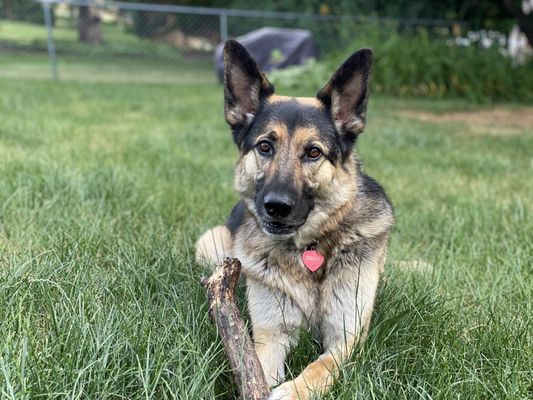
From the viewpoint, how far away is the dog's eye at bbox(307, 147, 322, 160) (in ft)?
7.64

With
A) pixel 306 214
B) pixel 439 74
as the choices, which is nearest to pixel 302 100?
pixel 306 214

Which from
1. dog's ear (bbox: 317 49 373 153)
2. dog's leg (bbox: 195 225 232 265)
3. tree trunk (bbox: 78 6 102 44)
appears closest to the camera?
dog's ear (bbox: 317 49 373 153)

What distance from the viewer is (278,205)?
83.6 inches

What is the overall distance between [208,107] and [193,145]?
3.30 metres

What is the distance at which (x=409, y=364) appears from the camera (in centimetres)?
194

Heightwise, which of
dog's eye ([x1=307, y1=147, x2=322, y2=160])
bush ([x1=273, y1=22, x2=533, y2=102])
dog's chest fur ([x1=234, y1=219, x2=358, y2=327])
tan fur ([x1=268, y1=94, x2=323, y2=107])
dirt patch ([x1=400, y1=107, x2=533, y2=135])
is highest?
tan fur ([x1=268, y1=94, x2=323, y2=107])

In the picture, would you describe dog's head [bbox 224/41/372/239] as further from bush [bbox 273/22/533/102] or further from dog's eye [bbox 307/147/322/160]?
bush [bbox 273/22/533/102]

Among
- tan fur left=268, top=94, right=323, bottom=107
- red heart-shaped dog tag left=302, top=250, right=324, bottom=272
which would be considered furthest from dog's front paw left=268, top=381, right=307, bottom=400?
tan fur left=268, top=94, right=323, bottom=107

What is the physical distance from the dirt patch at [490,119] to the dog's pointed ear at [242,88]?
5.89 meters

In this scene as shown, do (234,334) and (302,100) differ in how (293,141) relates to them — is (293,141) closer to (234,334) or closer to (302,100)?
(302,100)

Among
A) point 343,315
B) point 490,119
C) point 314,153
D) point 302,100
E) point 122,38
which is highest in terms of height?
point 302,100

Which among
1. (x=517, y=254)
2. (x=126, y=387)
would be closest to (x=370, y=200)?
(x=517, y=254)

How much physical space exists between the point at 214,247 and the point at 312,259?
2.75ft

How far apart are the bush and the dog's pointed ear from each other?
341 inches
